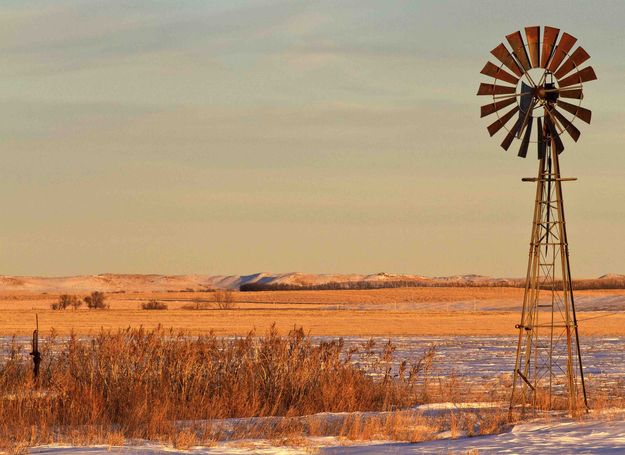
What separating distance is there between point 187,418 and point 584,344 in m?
29.3

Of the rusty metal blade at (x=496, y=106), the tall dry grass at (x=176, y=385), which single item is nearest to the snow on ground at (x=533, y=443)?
the tall dry grass at (x=176, y=385)

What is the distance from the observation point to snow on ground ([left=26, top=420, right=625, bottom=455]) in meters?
15.9

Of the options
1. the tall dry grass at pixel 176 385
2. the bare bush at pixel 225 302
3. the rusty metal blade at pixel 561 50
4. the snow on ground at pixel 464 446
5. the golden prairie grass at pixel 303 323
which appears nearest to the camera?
the snow on ground at pixel 464 446

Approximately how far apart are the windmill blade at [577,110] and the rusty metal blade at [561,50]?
613mm

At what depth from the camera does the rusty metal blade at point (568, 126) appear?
20712 mm

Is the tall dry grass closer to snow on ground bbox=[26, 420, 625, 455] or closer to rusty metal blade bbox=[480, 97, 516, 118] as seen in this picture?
snow on ground bbox=[26, 420, 625, 455]

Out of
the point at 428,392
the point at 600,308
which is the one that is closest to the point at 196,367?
the point at 428,392

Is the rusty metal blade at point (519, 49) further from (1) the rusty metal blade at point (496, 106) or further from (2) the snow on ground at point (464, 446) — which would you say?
(2) the snow on ground at point (464, 446)

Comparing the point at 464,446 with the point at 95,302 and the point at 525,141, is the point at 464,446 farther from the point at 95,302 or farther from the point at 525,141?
the point at 95,302

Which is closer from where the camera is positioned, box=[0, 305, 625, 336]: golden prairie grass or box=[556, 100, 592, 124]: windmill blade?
box=[556, 100, 592, 124]: windmill blade

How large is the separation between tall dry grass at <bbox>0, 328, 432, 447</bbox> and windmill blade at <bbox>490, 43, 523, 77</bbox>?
5.70 m

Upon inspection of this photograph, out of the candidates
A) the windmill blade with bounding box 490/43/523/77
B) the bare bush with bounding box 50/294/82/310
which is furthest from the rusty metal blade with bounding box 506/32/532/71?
the bare bush with bounding box 50/294/82/310

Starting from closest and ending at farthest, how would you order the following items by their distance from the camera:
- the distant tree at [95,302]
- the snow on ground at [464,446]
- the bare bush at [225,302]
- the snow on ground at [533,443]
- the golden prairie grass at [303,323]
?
the snow on ground at [464,446], the snow on ground at [533,443], the golden prairie grass at [303,323], the bare bush at [225,302], the distant tree at [95,302]

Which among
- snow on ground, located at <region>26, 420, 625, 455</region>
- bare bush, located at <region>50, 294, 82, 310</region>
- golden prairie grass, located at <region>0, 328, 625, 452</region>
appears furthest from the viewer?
bare bush, located at <region>50, 294, 82, 310</region>
